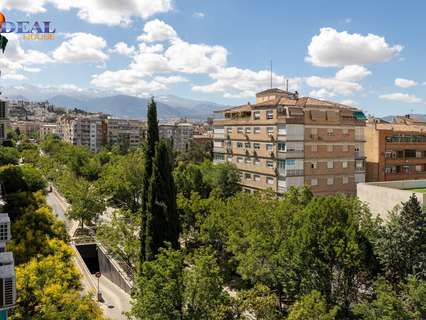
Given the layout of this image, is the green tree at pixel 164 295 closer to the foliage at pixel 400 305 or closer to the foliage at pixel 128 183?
the foliage at pixel 400 305

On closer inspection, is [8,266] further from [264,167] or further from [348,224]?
[264,167]

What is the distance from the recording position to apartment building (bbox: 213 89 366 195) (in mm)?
41250

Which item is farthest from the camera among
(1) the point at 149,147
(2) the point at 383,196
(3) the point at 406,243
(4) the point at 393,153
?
(4) the point at 393,153

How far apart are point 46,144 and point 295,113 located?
9842 centimetres

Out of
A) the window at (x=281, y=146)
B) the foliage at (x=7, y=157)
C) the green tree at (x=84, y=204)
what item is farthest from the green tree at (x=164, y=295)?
the foliage at (x=7, y=157)

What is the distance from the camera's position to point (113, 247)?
30.1m

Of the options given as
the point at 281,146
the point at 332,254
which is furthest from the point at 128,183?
the point at 332,254

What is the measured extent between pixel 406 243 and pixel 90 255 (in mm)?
28836

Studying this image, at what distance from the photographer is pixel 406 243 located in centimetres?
1922

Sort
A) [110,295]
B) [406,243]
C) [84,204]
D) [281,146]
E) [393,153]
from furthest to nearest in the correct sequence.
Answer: [393,153], [84,204], [281,146], [110,295], [406,243]

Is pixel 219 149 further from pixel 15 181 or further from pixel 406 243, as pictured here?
pixel 406 243

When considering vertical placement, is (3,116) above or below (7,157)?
above

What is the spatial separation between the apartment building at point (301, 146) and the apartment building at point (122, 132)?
10337cm

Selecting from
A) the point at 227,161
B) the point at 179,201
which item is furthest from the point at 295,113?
the point at 179,201
